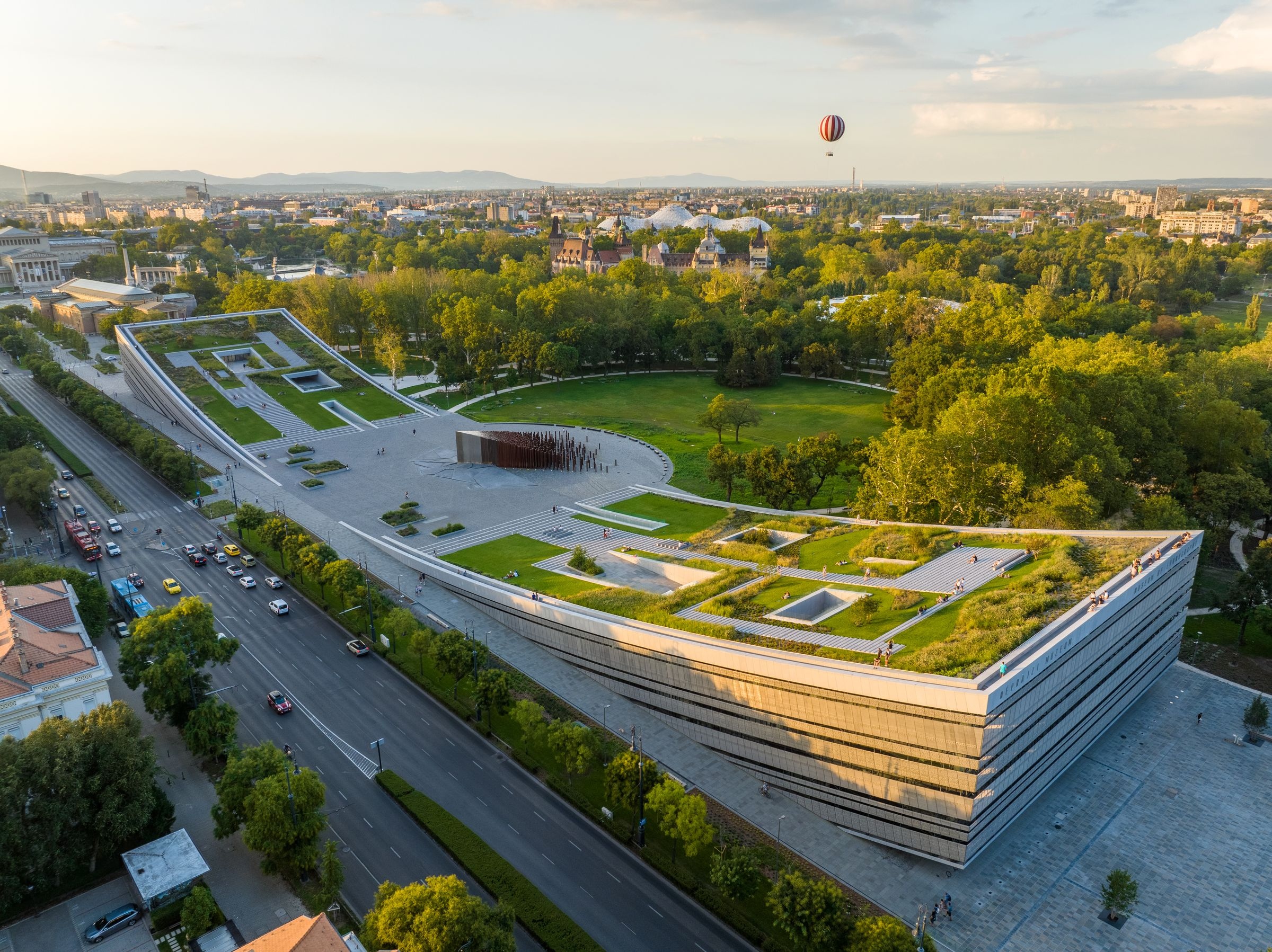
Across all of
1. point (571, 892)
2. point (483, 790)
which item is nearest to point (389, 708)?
point (483, 790)

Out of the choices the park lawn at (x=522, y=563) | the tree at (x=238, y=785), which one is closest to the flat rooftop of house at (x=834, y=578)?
the park lawn at (x=522, y=563)

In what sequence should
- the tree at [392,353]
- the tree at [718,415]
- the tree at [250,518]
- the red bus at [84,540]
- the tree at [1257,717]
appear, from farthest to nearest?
the tree at [392,353]
the tree at [718,415]
the tree at [250,518]
the red bus at [84,540]
the tree at [1257,717]

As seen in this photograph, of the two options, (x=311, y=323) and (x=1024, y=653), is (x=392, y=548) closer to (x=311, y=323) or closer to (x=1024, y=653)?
(x=1024, y=653)

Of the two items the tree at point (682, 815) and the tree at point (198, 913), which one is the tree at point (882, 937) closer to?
the tree at point (682, 815)

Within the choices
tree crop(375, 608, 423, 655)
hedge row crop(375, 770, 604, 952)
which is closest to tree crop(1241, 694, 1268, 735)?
hedge row crop(375, 770, 604, 952)

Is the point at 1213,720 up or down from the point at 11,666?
down

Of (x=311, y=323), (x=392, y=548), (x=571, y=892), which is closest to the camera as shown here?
(x=571, y=892)

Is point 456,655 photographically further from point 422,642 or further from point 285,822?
point 285,822
